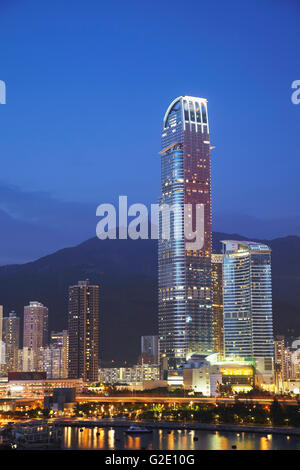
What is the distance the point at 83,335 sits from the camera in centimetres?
7712

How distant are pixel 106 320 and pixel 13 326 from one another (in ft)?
72.5

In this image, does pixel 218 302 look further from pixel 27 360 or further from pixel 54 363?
pixel 27 360

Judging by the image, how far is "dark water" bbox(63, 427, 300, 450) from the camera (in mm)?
31562

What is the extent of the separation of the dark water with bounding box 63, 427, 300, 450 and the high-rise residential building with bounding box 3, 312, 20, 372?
52.4 meters

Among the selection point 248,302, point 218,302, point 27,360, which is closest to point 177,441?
point 248,302

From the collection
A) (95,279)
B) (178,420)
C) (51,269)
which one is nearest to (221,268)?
(178,420)

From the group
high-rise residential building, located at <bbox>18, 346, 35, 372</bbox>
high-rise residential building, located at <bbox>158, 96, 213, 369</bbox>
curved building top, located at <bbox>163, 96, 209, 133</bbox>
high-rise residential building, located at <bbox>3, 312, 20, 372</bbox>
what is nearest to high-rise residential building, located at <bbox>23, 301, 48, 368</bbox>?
high-rise residential building, located at <bbox>3, 312, 20, 372</bbox>

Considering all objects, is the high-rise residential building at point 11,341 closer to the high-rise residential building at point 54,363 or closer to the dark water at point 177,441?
the high-rise residential building at point 54,363

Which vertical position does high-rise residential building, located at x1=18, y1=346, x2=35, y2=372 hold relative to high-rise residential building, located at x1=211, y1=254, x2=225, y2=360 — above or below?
below

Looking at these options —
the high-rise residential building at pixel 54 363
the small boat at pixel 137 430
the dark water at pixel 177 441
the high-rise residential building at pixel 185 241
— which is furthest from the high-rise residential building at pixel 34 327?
the small boat at pixel 137 430

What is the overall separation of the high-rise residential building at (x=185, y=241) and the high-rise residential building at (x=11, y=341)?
30831 millimetres

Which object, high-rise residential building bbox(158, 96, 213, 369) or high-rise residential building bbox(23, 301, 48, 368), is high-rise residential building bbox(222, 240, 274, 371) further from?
high-rise residential building bbox(23, 301, 48, 368)

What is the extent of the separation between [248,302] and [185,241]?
29.3ft
